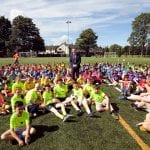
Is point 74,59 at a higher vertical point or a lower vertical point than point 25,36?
lower

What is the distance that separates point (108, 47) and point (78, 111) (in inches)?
5839

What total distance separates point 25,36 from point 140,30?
41940 millimetres

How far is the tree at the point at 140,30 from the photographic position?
127412 mm

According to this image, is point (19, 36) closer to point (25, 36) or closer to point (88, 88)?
point (25, 36)

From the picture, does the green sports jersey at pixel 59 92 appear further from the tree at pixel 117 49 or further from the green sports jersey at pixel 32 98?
the tree at pixel 117 49

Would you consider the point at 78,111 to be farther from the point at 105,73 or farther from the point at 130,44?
the point at 130,44

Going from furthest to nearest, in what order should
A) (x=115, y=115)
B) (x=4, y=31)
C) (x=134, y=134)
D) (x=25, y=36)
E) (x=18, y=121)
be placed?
(x=25, y=36), (x=4, y=31), (x=115, y=115), (x=134, y=134), (x=18, y=121)

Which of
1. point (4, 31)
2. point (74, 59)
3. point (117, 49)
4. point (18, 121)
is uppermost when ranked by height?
point (4, 31)

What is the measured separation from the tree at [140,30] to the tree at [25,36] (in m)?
33.3

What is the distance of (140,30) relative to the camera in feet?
422

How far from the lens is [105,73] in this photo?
26.5 meters

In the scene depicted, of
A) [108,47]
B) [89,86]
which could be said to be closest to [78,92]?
[89,86]

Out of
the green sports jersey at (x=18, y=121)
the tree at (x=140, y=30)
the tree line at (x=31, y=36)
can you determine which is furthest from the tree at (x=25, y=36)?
the green sports jersey at (x=18, y=121)

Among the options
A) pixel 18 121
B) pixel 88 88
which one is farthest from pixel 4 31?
pixel 18 121
